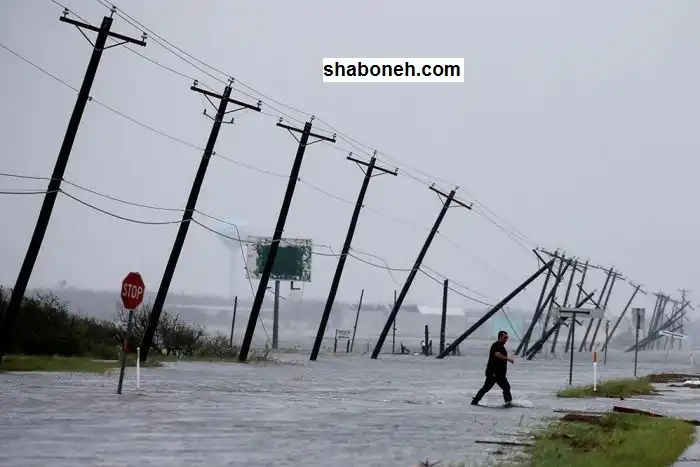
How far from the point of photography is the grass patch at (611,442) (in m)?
15.5

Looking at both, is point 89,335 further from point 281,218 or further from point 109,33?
point 109,33

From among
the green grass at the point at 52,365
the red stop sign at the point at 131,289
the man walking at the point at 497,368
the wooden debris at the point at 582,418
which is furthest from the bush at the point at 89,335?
the wooden debris at the point at 582,418

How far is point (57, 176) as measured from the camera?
35156 mm

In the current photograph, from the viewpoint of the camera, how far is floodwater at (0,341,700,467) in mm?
15305

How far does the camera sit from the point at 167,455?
14961 mm

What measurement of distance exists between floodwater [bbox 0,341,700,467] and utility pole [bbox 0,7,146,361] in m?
2.00

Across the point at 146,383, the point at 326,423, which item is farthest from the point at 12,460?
the point at 146,383

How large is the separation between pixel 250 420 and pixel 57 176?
16.3m

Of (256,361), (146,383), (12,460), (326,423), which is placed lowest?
(12,460)

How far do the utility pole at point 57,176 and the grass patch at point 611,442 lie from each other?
17567 mm

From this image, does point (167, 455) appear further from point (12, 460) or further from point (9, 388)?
point (9, 388)

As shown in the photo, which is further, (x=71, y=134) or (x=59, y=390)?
(x=71, y=134)

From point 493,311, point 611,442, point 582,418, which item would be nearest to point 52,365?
point 582,418

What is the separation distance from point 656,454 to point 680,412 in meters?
12.1
